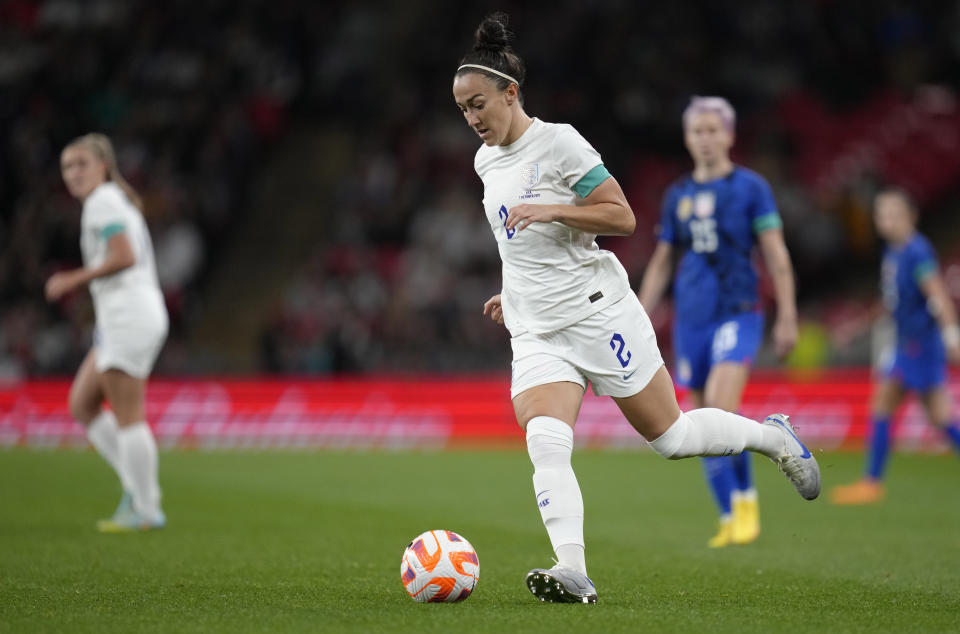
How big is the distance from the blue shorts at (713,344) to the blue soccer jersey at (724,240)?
0.05 meters

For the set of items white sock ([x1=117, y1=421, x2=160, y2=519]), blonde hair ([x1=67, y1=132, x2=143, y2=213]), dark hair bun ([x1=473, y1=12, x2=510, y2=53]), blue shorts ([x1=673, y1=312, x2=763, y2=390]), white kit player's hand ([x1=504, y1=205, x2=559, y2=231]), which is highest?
dark hair bun ([x1=473, y1=12, x2=510, y2=53])

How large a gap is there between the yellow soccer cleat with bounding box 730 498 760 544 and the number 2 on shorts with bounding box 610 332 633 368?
2.72 meters

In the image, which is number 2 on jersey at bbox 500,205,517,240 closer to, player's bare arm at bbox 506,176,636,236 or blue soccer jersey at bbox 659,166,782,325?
player's bare arm at bbox 506,176,636,236

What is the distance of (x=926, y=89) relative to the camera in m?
24.4

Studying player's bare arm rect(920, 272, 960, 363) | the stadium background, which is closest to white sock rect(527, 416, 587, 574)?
player's bare arm rect(920, 272, 960, 363)

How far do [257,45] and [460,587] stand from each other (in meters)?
20.1

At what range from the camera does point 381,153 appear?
23.0 meters

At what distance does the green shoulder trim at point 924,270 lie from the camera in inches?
444

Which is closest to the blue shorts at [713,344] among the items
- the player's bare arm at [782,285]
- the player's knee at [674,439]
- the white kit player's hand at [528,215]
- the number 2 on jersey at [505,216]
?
the player's bare arm at [782,285]

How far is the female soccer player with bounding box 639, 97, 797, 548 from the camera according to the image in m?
7.74

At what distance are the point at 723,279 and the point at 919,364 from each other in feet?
14.3

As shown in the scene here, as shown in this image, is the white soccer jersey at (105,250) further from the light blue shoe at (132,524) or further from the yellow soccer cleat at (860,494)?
the yellow soccer cleat at (860,494)

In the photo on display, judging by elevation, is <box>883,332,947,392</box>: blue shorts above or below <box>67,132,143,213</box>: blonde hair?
below

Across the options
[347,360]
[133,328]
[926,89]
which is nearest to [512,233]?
[133,328]
